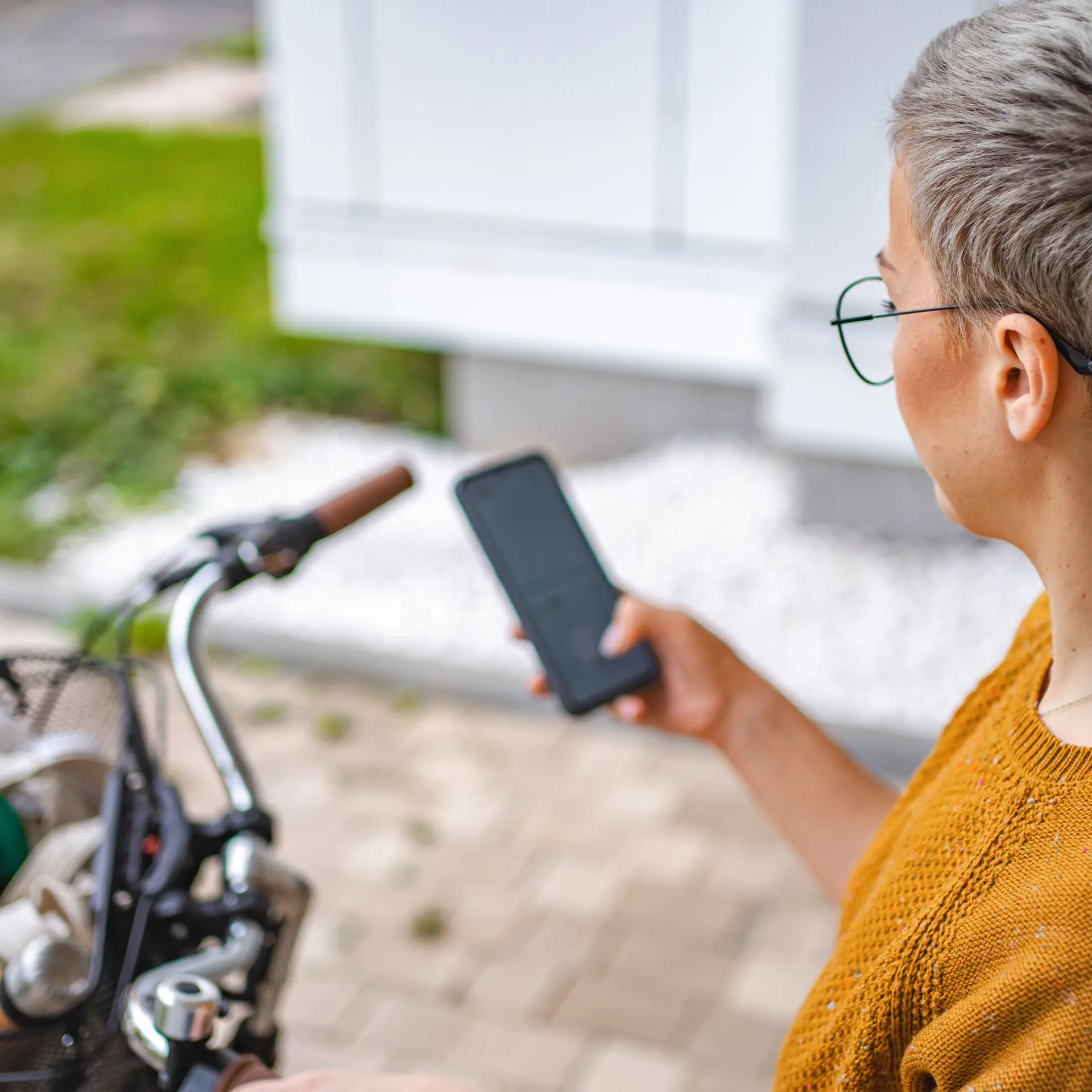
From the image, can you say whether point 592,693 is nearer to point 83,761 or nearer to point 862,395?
point 83,761

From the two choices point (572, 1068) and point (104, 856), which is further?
point (572, 1068)

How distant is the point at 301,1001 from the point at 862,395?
2.07 meters

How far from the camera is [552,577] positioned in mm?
1491

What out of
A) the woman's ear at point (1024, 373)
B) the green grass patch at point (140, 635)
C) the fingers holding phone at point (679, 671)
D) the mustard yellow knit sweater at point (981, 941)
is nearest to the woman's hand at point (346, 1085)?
the mustard yellow knit sweater at point (981, 941)

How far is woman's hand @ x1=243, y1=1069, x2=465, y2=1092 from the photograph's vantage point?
1.04m

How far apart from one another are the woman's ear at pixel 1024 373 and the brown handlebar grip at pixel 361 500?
825 mm

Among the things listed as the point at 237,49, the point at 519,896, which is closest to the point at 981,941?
the point at 519,896

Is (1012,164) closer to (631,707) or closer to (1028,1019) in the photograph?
(1028,1019)

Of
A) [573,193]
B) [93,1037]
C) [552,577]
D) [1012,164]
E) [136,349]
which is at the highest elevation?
[1012,164]

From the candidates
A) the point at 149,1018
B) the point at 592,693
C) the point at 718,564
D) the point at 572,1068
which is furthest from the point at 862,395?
the point at 149,1018

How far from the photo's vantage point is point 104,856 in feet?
3.89

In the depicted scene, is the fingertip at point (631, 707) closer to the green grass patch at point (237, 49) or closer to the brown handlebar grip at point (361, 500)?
the brown handlebar grip at point (361, 500)

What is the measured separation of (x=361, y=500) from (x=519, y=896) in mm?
1608

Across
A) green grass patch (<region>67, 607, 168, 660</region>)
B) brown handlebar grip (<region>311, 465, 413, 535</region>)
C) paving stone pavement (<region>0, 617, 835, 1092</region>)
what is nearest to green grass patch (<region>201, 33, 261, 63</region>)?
green grass patch (<region>67, 607, 168, 660</region>)
